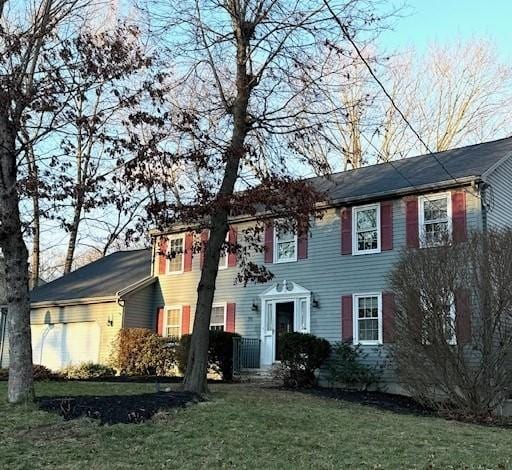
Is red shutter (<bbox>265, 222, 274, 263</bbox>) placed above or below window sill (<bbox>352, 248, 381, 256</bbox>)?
above

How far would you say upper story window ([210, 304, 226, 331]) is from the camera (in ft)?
62.9

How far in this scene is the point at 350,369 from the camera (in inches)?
601

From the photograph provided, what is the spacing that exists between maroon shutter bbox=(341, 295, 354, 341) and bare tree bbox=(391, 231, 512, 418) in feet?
14.6

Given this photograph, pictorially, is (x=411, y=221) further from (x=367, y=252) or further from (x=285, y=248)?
(x=285, y=248)

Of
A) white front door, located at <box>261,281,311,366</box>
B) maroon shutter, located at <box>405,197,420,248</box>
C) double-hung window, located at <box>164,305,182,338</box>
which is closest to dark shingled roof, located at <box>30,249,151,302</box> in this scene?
double-hung window, located at <box>164,305,182,338</box>

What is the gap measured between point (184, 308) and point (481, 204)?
397 inches

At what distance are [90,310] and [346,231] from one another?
10310mm

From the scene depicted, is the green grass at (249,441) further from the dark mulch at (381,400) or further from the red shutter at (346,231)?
the red shutter at (346,231)

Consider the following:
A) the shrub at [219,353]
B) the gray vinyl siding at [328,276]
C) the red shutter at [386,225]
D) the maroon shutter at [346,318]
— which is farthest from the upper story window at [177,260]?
the red shutter at [386,225]

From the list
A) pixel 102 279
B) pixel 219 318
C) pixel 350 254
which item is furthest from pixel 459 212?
pixel 102 279

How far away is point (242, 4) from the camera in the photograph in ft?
39.1

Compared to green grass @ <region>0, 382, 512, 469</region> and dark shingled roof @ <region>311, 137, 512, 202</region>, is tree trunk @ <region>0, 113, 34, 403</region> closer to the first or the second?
green grass @ <region>0, 382, 512, 469</region>

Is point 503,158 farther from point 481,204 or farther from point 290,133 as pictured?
point 290,133

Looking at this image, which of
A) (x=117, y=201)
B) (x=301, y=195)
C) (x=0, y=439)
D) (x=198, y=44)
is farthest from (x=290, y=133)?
(x=0, y=439)
